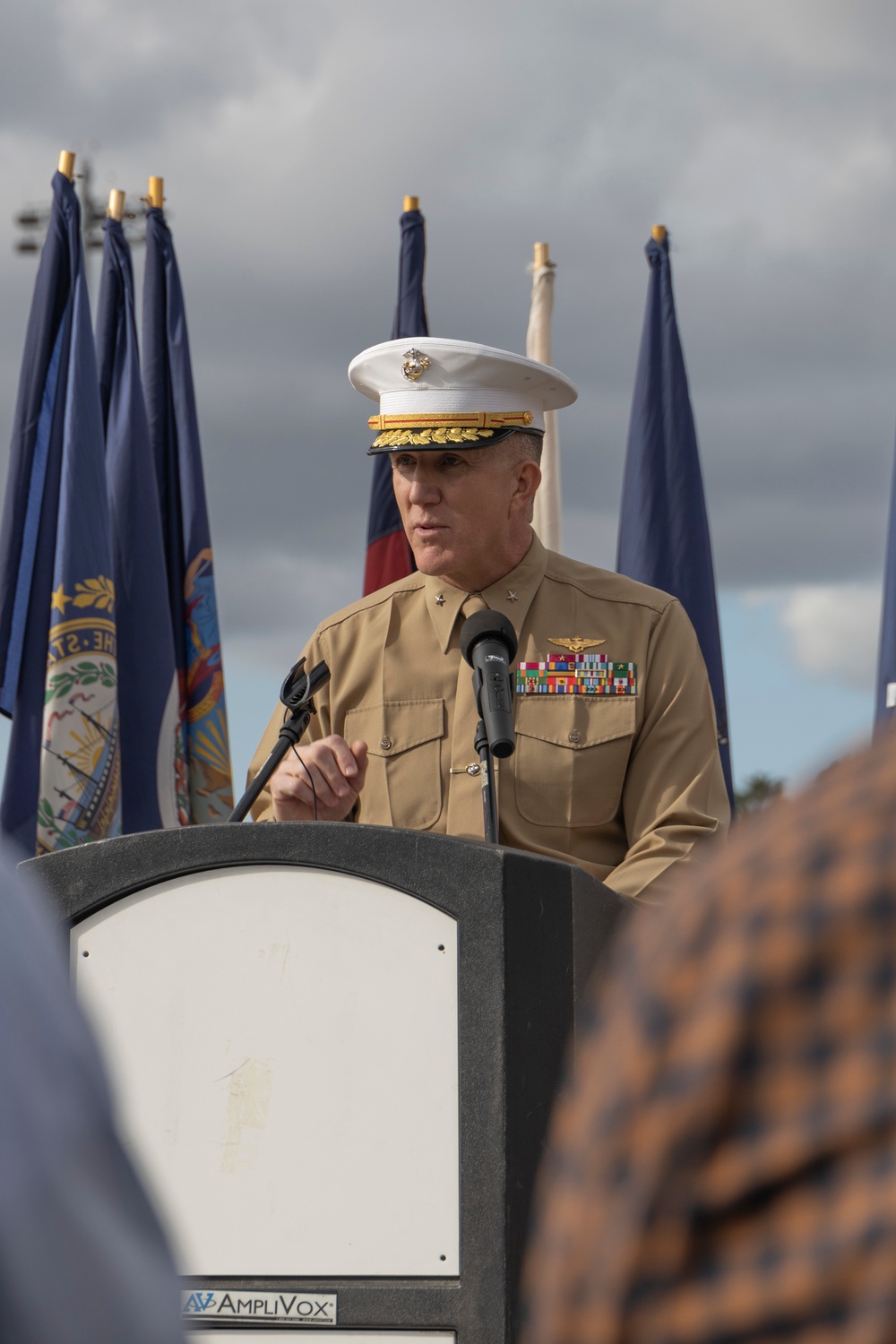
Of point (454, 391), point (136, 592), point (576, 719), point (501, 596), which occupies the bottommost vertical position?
point (576, 719)

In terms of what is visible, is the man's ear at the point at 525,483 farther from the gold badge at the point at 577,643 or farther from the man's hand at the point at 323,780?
the man's hand at the point at 323,780

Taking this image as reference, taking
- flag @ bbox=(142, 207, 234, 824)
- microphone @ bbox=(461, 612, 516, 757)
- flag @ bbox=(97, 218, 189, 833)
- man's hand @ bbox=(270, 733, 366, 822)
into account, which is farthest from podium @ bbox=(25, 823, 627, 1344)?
flag @ bbox=(142, 207, 234, 824)

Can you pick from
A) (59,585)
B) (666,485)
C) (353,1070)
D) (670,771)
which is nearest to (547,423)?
(666,485)

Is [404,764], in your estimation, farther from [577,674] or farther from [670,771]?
[670,771]

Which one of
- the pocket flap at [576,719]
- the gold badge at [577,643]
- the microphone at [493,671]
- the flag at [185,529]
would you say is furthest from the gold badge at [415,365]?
the flag at [185,529]

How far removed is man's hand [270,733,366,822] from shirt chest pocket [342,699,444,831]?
0.41 m

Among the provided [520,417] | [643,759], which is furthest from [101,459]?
[643,759]

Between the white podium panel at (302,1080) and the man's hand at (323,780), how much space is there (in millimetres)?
437

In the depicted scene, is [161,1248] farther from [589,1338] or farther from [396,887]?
[396,887]

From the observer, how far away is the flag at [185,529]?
204 inches

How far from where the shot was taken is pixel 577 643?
9.75 ft

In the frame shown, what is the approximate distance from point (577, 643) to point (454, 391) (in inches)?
25.1

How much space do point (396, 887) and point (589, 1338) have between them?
4.78 feet

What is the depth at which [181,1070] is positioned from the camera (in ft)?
6.22
